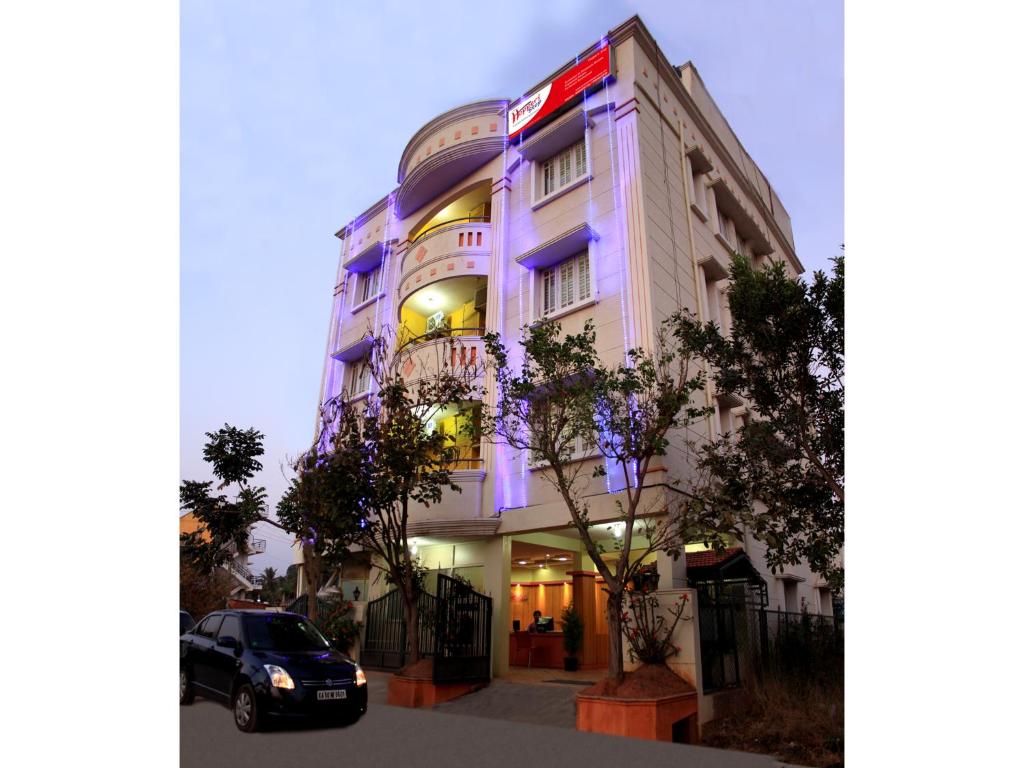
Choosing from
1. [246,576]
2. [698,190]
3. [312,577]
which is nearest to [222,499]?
[312,577]

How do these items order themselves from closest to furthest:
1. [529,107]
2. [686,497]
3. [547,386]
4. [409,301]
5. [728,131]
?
[547,386] → [686,497] → [529,107] → [409,301] → [728,131]

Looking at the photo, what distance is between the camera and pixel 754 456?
11375mm

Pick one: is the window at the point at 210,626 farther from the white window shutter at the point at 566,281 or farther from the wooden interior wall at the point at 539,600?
A: the wooden interior wall at the point at 539,600

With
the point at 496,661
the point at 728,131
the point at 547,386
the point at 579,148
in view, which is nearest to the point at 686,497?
the point at 547,386

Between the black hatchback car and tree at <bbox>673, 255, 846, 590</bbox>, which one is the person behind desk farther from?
the black hatchback car

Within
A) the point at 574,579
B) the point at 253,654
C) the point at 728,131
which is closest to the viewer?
the point at 253,654

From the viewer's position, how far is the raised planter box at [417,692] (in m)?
11.7

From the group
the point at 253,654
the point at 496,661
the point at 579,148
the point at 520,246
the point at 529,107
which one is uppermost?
the point at 529,107

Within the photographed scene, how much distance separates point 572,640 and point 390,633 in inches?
155

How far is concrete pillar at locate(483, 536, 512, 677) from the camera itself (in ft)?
44.3

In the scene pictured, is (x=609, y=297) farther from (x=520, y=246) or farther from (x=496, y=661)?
(x=496, y=661)

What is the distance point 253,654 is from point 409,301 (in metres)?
12.6

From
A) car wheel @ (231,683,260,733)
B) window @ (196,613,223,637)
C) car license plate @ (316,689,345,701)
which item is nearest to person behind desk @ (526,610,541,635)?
window @ (196,613,223,637)

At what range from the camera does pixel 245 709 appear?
24.6 ft
